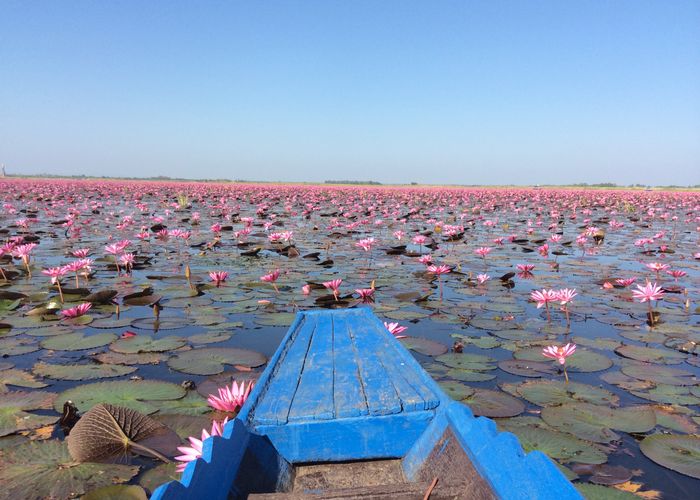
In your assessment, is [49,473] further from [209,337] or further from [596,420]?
[596,420]

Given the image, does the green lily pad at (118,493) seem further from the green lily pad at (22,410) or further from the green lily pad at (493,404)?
the green lily pad at (493,404)

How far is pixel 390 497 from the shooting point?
1256 mm

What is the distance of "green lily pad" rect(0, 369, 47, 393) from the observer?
249 centimetres

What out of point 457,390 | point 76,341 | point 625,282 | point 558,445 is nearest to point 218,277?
point 76,341

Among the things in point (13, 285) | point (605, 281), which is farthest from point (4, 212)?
point (605, 281)

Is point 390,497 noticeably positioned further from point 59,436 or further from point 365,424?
point 59,436

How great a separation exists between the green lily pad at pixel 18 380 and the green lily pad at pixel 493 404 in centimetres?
225

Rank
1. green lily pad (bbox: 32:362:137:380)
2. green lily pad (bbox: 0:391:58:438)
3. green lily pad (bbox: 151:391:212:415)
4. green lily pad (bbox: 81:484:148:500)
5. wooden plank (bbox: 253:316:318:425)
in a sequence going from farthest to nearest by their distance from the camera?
green lily pad (bbox: 32:362:137:380) → green lily pad (bbox: 151:391:212:415) → green lily pad (bbox: 0:391:58:438) → wooden plank (bbox: 253:316:318:425) → green lily pad (bbox: 81:484:148:500)

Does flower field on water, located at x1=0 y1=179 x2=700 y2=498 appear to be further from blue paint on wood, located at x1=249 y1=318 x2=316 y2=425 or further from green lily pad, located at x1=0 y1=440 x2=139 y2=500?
blue paint on wood, located at x1=249 y1=318 x2=316 y2=425

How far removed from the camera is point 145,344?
10.3 feet

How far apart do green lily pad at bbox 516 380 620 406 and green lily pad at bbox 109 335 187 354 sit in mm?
2183

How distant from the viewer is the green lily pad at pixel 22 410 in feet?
6.76

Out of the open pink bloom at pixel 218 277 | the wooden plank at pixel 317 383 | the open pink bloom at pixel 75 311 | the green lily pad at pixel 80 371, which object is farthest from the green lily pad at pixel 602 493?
the open pink bloom at pixel 218 277

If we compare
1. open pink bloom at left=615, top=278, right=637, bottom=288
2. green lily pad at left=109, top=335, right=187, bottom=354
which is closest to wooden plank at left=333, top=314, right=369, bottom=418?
green lily pad at left=109, top=335, right=187, bottom=354
